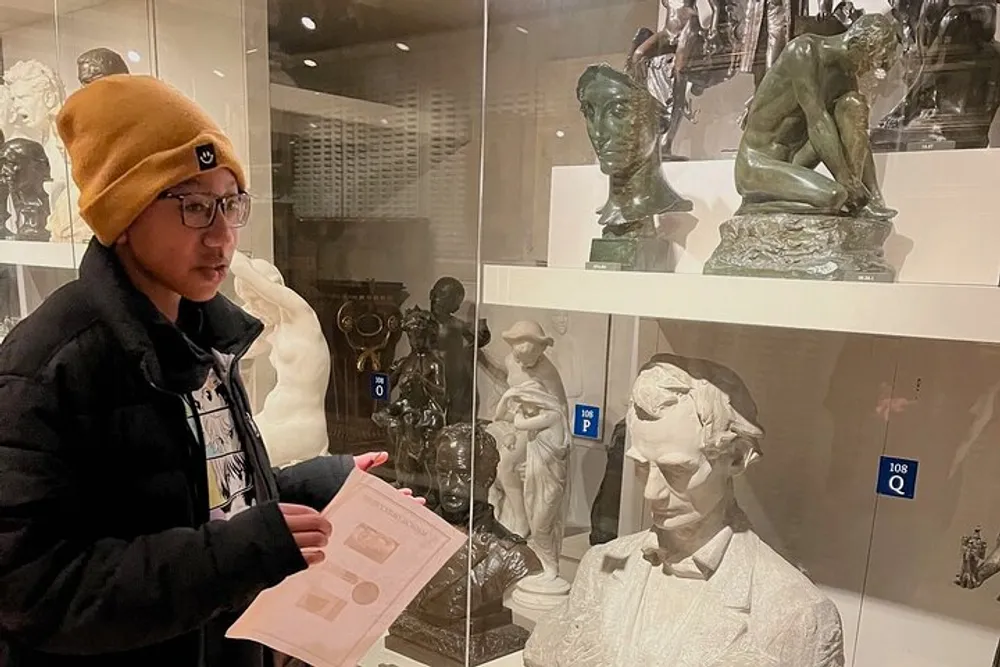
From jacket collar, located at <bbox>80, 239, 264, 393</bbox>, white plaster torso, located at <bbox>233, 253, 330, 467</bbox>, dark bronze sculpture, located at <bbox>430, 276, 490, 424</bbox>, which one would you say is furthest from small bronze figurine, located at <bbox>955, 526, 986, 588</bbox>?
white plaster torso, located at <bbox>233, 253, 330, 467</bbox>

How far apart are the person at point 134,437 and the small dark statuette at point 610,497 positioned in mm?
815

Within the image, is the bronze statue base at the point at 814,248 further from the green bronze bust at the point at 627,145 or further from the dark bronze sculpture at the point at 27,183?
the dark bronze sculpture at the point at 27,183

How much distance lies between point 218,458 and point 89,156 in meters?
0.37

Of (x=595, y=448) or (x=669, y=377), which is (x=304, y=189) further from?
(x=669, y=377)

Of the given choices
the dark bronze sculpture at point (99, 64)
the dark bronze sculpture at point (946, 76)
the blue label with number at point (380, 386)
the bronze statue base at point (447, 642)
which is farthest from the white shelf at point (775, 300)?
the dark bronze sculpture at point (99, 64)

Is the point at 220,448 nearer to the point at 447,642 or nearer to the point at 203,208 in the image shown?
the point at 203,208

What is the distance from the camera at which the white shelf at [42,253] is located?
206 cm

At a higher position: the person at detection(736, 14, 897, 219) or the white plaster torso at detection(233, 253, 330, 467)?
the person at detection(736, 14, 897, 219)

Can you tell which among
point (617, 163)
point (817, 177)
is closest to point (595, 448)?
point (617, 163)

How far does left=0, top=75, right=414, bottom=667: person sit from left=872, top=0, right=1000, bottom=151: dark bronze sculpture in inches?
36.5

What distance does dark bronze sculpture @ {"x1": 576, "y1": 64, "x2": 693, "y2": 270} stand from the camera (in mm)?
1321

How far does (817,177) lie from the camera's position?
1112 millimetres

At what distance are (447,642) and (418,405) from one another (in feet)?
1.57

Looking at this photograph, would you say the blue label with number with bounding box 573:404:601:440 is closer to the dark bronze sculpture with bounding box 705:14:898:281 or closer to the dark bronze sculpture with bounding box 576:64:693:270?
the dark bronze sculpture with bounding box 576:64:693:270
